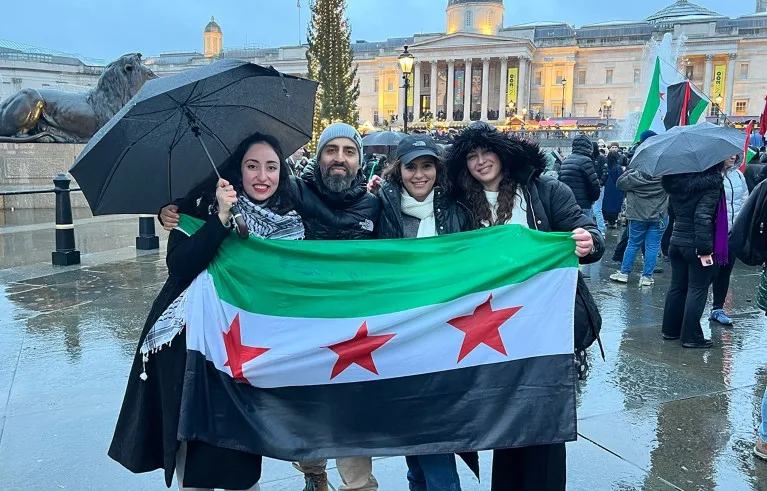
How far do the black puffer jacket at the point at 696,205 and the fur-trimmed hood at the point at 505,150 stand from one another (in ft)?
10.8

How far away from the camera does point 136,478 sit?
3.48 metres

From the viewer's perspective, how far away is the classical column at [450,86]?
9031 centimetres

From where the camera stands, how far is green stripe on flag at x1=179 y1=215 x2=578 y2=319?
2805 mm

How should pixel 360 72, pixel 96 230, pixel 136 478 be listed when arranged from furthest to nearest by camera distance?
pixel 360 72 < pixel 96 230 < pixel 136 478

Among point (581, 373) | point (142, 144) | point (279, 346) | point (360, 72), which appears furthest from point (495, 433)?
point (360, 72)

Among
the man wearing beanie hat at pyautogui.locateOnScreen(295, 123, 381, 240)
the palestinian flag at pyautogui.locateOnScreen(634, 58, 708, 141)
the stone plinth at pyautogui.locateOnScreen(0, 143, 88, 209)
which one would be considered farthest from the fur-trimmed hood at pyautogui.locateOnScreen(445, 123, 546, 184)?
the stone plinth at pyautogui.locateOnScreen(0, 143, 88, 209)

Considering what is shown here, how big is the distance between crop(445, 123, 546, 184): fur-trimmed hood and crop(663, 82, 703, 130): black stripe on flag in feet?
35.6

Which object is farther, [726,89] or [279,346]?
[726,89]

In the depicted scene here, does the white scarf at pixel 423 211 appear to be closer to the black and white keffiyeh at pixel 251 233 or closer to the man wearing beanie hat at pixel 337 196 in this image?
the man wearing beanie hat at pixel 337 196

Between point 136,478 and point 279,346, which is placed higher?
point 279,346

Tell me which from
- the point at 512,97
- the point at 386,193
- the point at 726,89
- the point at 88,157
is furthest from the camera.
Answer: the point at 512,97

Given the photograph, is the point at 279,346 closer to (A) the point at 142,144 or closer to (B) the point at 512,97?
(A) the point at 142,144

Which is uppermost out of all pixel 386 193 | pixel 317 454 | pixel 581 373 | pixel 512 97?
pixel 512 97

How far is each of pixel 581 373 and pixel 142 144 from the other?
2.24 metres
